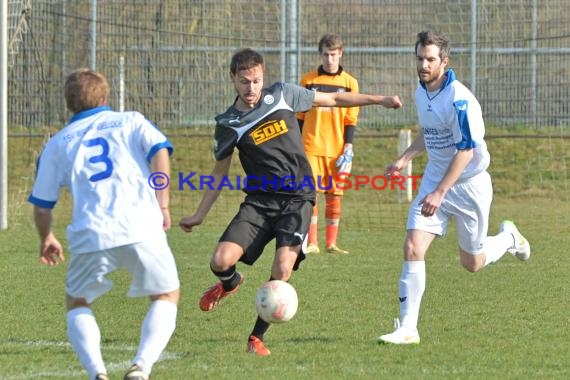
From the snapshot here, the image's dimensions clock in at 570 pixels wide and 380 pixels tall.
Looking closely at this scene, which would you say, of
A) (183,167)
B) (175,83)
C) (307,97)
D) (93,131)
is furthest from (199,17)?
(93,131)

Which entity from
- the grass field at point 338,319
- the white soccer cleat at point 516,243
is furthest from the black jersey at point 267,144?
the white soccer cleat at point 516,243

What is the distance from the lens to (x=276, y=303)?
6.63m

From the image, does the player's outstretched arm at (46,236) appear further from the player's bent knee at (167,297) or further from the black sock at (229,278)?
the black sock at (229,278)

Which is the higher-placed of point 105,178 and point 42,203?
point 105,178

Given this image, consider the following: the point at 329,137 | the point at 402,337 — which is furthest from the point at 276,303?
the point at 329,137

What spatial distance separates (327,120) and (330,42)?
92 cm

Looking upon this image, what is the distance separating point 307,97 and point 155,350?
2.46 m

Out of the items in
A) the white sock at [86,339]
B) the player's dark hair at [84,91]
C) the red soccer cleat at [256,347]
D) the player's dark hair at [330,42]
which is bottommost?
the red soccer cleat at [256,347]

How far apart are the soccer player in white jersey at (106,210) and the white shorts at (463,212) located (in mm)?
2233

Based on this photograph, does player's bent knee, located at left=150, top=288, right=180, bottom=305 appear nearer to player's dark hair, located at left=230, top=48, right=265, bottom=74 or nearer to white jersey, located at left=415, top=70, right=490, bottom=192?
player's dark hair, located at left=230, top=48, right=265, bottom=74

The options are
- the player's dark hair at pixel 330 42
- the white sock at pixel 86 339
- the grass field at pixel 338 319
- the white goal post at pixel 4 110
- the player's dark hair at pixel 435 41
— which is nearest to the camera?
the white sock at pixel 86 339

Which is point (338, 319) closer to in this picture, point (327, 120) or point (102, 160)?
point (102, 160)

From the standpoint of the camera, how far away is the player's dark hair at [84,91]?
555cm

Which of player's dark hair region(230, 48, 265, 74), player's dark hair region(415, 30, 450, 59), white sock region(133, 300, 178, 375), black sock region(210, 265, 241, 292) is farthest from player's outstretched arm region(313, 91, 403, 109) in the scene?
white sock region(133, 300, 178, 375)
